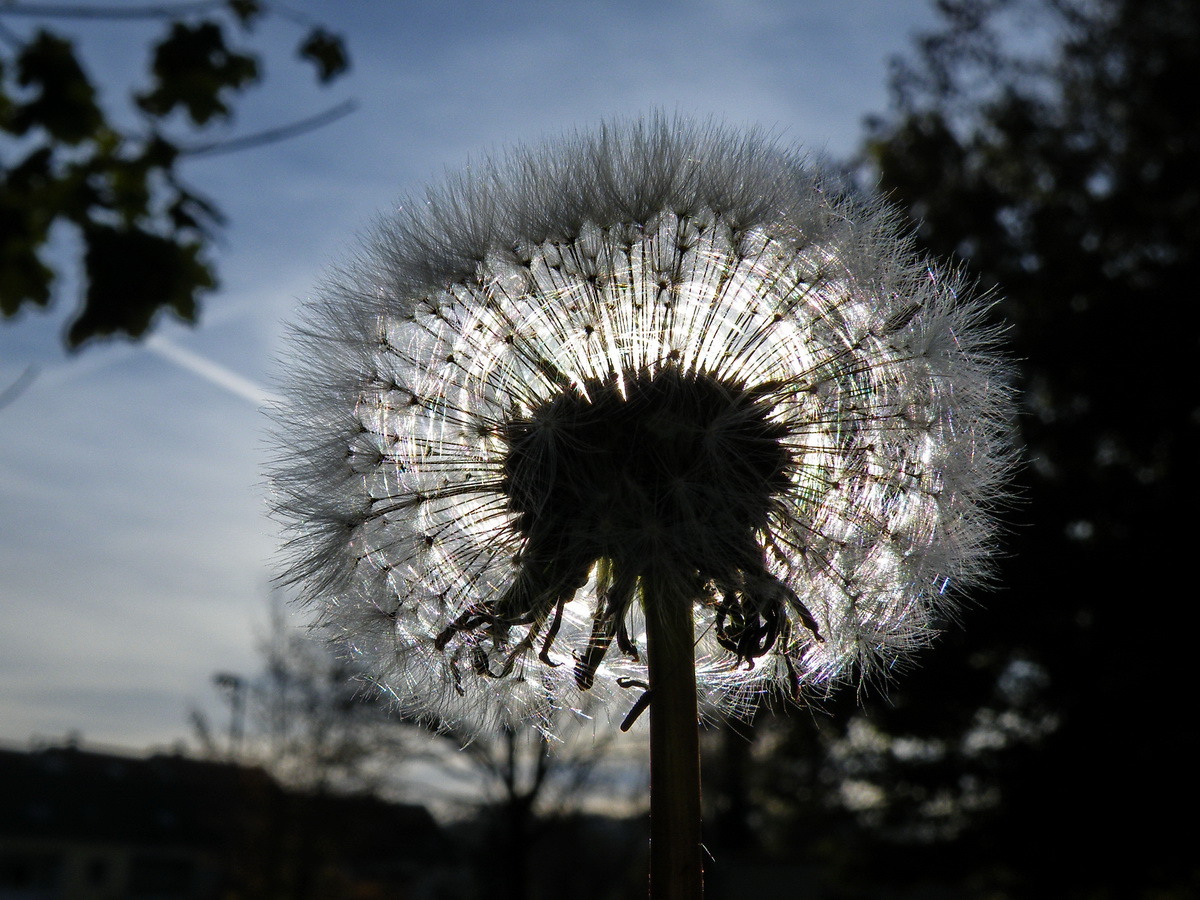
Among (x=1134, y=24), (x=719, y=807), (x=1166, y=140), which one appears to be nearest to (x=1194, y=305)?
(x=1166, y=140)

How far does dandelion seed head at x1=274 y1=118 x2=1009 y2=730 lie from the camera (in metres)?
3.65

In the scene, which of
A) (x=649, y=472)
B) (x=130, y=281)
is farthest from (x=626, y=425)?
(x=130, y=281)

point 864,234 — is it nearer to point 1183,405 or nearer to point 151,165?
point 151,165

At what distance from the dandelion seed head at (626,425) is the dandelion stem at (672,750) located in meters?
0.11

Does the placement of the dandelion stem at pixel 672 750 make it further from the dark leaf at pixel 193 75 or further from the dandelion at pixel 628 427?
the dark leaf at pixel 193 75

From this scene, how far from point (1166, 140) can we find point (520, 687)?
1529 cm

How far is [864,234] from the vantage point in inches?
157

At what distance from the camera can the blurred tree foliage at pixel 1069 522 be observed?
1411 cm

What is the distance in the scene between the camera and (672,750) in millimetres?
3430

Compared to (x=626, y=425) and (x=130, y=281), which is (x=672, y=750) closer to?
(x=626, y=425)

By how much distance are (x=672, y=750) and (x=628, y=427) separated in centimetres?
99

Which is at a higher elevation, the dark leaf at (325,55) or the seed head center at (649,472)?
the dark leaf at (325,55)

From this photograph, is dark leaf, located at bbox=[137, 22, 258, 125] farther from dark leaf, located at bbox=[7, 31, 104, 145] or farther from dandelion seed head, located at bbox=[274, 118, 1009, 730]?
dandelion seed head, located at bbox=[274, 118, 1009, 730]

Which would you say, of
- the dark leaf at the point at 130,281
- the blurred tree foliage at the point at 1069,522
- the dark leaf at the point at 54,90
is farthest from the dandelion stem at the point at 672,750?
the blurred tree foliage at the point at 1069,522
